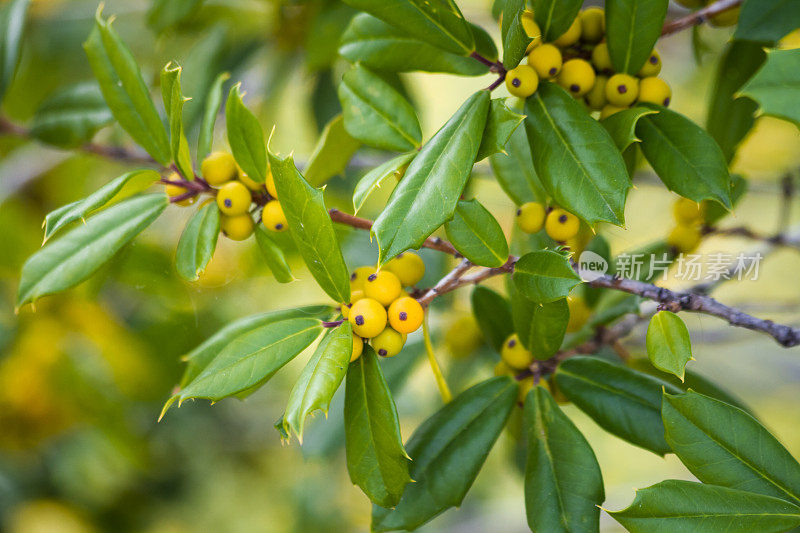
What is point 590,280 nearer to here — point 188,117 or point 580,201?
point 580,201

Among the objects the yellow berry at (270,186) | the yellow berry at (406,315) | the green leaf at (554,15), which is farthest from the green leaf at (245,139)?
the green leaf at (554,15)

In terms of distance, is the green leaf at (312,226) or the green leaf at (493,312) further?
the green leaf at (493,312)

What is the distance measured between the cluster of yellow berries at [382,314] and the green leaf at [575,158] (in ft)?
0.61

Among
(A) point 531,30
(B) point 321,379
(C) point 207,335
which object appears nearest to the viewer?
(B) point 321,379

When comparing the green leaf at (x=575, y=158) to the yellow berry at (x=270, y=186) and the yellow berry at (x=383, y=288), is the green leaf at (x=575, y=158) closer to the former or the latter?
the yellow berry at (x=383, y=288)

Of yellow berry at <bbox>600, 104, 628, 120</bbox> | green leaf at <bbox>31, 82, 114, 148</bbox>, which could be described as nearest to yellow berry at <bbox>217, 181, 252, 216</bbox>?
yellow berry at <bbox>600, 104, 628, 120</bbox>

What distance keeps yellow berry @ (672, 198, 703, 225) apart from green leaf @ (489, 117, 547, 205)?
9.0 inches

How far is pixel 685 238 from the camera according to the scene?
2.85ft

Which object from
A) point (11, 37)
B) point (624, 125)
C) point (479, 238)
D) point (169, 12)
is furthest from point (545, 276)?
point (11, 37)

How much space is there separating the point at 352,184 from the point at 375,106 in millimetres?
556

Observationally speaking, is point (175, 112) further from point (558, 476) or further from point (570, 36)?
point (558, 476)

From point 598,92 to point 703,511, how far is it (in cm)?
45

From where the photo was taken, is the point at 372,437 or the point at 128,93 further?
the point at 128,93

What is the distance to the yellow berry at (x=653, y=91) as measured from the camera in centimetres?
70
